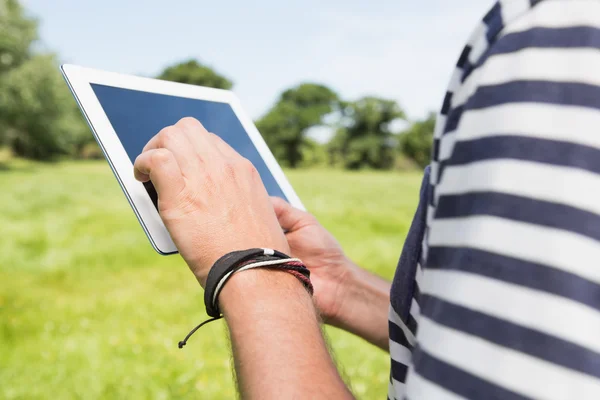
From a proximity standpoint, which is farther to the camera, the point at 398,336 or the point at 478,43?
the point at 398,336

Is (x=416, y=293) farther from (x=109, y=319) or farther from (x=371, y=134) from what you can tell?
(x=371, y=134)

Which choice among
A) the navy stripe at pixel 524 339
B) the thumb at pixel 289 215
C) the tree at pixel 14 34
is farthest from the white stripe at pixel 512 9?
the tree at pixel 14 34

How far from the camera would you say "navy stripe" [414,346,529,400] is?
1.94ft

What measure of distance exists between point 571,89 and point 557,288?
0.22 metres

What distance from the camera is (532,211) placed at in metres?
0.59

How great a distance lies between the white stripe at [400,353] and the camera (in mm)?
917

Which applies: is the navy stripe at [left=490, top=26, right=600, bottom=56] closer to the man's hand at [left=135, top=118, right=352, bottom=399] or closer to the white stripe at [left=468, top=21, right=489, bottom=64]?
the white stripe at [left=468, top=21, right=489, bottom=64]

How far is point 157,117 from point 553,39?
3.31 feet

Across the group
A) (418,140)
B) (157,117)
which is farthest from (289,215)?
(418,140)

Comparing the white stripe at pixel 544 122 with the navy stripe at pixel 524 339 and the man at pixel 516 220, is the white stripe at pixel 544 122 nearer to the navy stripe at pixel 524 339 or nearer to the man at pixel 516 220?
the man at pixel 516 220

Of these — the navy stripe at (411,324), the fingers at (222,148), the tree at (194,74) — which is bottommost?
the tree at (194,74)

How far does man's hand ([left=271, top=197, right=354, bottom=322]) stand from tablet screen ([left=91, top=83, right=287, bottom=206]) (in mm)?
96

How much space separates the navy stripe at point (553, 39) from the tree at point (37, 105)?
25.9 m

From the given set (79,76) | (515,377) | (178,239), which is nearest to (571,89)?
(515,377)
